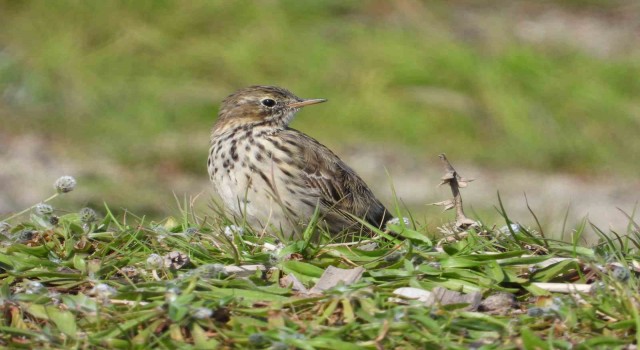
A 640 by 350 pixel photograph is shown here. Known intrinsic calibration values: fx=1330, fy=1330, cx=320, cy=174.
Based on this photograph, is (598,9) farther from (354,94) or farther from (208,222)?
(208,222)

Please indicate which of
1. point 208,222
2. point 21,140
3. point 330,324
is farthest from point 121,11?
point 330,324

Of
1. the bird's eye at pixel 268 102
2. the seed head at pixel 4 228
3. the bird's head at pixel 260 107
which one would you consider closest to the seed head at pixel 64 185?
the seed head at pixel 4 228

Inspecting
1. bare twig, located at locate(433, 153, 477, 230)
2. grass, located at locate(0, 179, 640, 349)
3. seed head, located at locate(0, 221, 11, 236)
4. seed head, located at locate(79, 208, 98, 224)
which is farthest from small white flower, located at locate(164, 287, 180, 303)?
bare twig, located at locate(433, 153, 477, 230)

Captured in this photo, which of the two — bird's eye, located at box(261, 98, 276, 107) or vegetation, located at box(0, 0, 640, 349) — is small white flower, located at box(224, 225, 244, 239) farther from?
bird's eye, located at box(261, 98, 276, 107)

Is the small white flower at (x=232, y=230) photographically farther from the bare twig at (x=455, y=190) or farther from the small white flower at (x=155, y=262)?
the bare twig at (x=455, y=190)

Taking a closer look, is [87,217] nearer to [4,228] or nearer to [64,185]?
[64,185]

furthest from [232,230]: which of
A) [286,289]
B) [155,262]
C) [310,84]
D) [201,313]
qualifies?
[310,84]

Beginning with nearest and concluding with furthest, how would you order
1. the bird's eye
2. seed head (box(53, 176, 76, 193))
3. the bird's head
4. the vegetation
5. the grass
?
the grass < seed head (box(53, 176, 76, 193)) < the bird's head < the bird's eye < the vegetation
